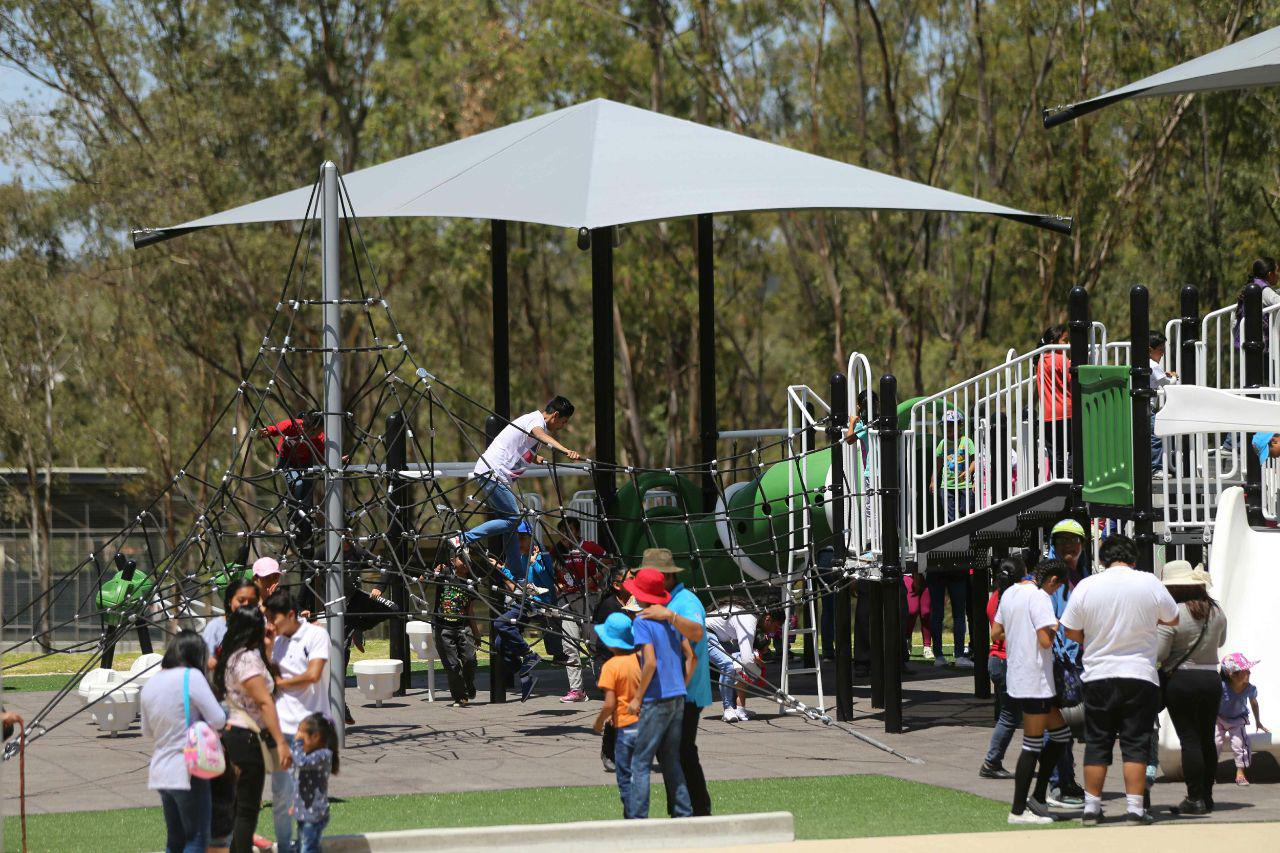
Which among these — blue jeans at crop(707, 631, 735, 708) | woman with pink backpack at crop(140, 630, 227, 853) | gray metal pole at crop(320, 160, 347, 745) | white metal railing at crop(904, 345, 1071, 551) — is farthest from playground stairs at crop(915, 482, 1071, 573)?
woman with pink backpack at crop(140, 630, 227, 853)

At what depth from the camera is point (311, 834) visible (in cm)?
854

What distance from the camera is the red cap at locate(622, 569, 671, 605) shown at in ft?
32.2

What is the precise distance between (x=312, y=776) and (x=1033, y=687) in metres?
4.20

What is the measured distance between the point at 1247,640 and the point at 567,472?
698cm

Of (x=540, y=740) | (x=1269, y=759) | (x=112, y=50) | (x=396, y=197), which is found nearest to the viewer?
(x=1269, y=759)

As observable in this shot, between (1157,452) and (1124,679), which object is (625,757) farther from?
(1157,452)

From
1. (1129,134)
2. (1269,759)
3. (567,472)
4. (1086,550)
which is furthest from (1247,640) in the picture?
(1129,134)

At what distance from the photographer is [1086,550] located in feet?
49.8

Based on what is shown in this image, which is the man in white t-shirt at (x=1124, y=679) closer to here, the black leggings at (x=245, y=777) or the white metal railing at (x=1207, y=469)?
the white metal railing at (x=1207, y=469)

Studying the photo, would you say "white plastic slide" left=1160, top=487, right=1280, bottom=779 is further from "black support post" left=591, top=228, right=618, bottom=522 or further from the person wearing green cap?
"black support post" left=591, top=228, right=618, bottom=522

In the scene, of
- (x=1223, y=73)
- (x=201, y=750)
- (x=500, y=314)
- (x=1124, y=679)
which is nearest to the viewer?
(x=201, y=750)

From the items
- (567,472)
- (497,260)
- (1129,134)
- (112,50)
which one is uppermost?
A: (112,50)

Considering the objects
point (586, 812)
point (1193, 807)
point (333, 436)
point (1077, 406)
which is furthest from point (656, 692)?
point (1077, 406)

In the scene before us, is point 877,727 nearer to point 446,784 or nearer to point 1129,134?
point 446,784
